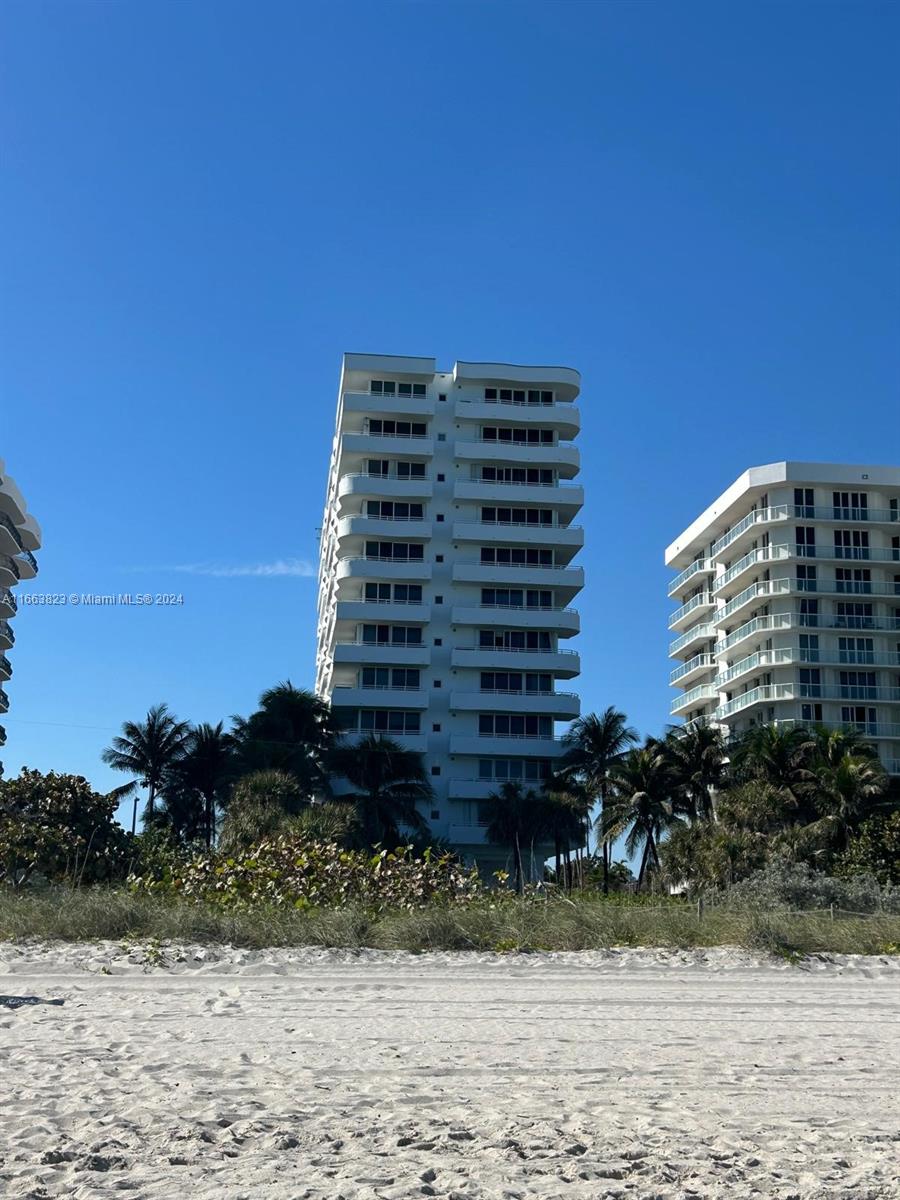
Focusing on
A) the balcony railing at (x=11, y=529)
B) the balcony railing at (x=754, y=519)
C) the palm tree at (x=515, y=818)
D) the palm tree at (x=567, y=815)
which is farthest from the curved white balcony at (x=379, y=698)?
the balcony railing at (x=11, y=529)

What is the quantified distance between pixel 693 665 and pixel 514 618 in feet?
62.0

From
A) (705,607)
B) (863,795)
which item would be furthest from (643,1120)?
(705,607)

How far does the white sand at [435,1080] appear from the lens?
745 centimetres

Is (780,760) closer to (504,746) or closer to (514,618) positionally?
(504,746)

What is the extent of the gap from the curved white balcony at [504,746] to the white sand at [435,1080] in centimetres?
5419

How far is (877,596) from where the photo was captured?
73938 millimetres

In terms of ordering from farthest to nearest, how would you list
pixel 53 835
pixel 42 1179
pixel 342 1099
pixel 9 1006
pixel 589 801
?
pixel 589 801 < pixel 53 835 < pixel 9 1006 < pixel 342 1099 < pixel 42 1179

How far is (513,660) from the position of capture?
73.2 meters

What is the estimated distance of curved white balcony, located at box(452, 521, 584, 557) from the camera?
75125 millimetres

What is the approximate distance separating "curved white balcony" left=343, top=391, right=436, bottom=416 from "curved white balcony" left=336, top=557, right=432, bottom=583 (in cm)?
895

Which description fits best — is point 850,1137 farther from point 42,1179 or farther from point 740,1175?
point 42,1179

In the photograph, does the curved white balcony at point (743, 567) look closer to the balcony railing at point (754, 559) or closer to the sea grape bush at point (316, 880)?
the balcony railing at point (754, 559)

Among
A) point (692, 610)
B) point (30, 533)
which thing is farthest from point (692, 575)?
point (30, 533)

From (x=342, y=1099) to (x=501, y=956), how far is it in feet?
27.7
